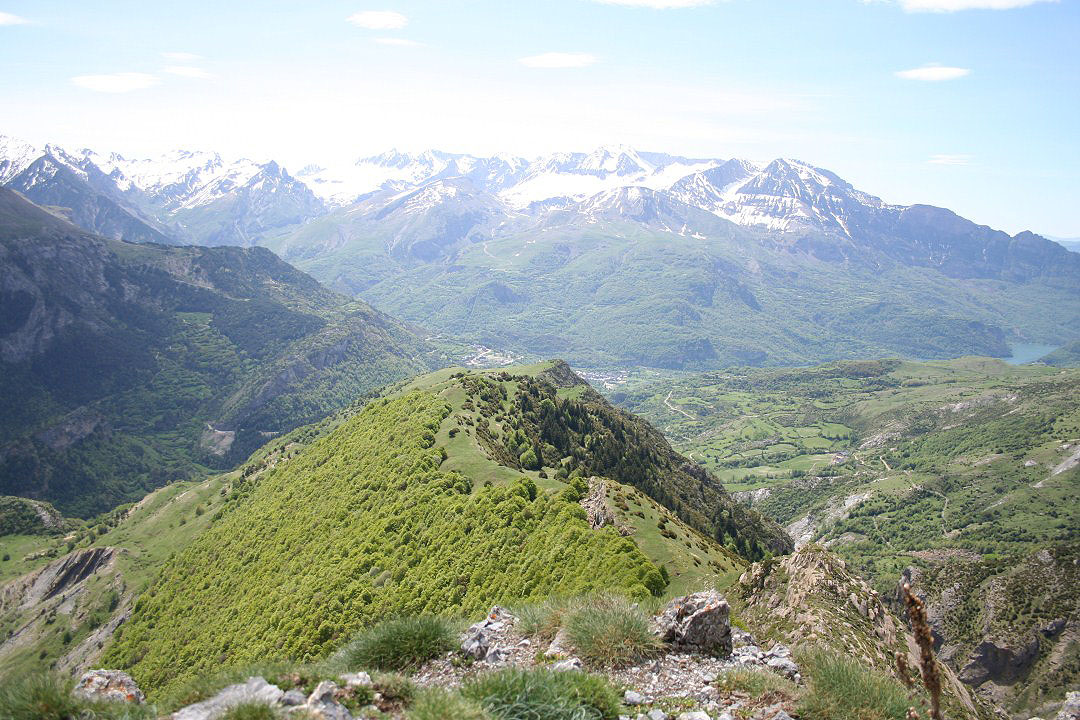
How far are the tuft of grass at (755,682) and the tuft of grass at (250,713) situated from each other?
1169 centimetres

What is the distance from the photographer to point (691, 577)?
40625mm

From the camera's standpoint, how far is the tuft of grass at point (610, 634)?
16.7m

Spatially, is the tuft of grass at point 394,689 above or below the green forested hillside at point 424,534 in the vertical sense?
above

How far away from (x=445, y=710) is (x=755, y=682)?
9350 millimetres

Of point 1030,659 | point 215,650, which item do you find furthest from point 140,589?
point 1030,659

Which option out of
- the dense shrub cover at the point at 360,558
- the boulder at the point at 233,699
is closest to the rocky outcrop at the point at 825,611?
the dense shrub cover at the point at 360,558

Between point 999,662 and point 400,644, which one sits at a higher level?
point 400,644

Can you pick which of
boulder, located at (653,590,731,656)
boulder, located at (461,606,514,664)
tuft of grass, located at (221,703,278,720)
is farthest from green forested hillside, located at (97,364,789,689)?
tuft of grass, located at (221,703,278,720)

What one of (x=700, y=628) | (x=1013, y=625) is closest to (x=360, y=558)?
(x=700, y=628)

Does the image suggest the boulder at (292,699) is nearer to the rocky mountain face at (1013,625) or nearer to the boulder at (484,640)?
the boulder at (484,640)

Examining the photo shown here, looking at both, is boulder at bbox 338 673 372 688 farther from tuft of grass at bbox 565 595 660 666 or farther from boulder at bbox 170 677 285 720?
tuft of grass at bbox 565 595 660 666

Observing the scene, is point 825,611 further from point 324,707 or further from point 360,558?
point 360,558

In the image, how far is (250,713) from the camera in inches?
452

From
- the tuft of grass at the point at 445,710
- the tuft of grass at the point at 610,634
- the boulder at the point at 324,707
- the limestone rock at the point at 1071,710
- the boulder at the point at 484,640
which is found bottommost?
the limestone rock at the point at 1071,710
